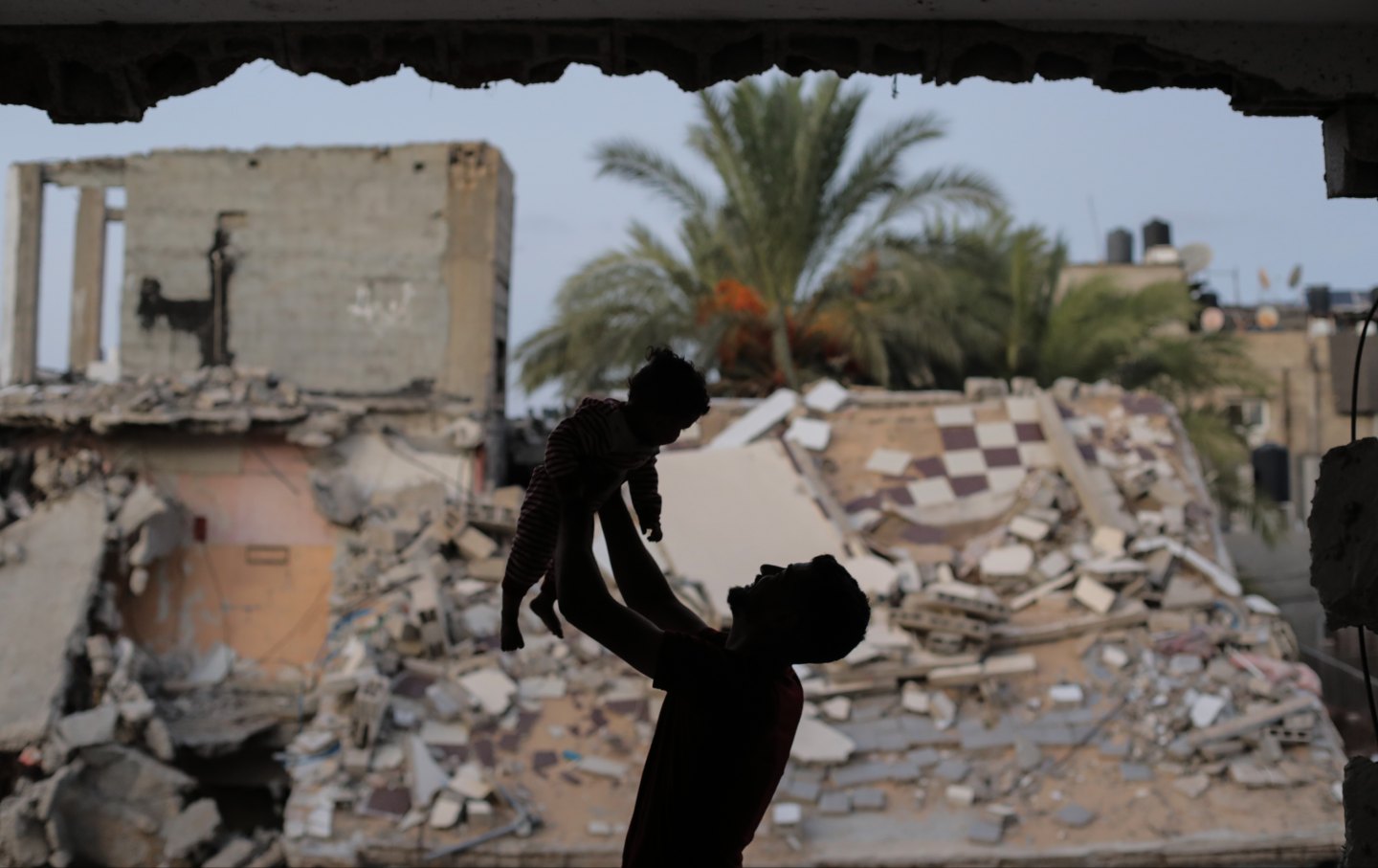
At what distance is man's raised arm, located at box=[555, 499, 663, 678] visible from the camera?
217cm

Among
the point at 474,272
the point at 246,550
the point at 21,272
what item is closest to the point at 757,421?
the point at 474,272

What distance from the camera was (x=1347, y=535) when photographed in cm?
265

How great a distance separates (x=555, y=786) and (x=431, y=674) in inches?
73.1

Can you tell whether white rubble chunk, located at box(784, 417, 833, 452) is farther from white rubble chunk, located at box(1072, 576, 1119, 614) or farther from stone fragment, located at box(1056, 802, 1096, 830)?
stone fragment, located at box(1056, 802, 1096, 830)

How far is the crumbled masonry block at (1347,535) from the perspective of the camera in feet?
8.38

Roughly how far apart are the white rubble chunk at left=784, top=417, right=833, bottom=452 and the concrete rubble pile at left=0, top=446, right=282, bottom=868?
6541mm

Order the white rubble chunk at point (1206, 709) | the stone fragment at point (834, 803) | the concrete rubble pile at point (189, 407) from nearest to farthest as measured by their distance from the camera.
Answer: the stone fragment at point (834, 803), the white rubble chunk at point (1206, 709), the concrete rubble pile at point (189, 407)

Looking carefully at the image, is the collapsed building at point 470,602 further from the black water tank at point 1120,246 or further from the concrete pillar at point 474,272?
the black water tank at point 1120,246

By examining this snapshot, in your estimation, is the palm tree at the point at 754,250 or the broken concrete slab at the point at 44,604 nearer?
the broken concrete slab at the point at 44,604

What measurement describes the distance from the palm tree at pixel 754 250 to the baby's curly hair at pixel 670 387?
44.7 feet

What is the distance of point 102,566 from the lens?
1323 cm

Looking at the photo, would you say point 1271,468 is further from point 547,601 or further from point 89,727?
point 547,601

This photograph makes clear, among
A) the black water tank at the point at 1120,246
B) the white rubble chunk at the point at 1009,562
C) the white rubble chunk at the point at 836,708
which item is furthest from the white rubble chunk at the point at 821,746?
the black water tank at the point at 1120,246

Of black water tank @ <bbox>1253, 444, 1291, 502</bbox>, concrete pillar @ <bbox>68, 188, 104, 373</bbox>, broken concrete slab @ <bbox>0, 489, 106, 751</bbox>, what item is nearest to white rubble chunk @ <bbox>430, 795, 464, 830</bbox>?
broken concrete slab @ <bbox>0, 489, 106, 751</bbox>
